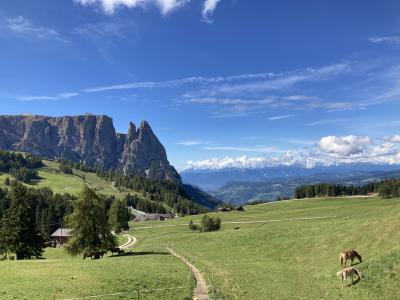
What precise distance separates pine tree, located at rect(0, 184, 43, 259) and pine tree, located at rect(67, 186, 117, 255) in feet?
47.1

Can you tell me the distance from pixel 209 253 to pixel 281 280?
31052mm

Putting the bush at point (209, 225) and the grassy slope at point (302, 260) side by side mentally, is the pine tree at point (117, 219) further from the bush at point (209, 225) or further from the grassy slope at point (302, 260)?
the grassy slope at point (302, 260)

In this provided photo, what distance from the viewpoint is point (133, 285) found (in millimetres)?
41406

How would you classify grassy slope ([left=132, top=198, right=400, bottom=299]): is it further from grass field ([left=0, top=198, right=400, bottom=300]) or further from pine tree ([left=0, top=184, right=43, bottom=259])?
pine tree ([left=0, top=184, right=43, bottom=259])

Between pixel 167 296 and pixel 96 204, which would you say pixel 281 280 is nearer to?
pixel 167 296

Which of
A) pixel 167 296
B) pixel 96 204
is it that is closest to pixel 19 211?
pixel 96 204

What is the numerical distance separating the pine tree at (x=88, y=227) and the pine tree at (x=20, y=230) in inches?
566

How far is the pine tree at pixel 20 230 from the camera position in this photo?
8388 centimetres

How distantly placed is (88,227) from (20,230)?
703 inches

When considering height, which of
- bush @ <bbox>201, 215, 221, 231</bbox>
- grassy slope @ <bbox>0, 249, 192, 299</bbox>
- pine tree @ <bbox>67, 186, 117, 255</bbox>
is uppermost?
pine tree @ <bbox>67, 186, 117, 255</bbox>

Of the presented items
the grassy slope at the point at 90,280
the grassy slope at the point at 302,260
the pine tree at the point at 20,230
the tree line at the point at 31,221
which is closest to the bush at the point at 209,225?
the grassy slope at the point at 302,260

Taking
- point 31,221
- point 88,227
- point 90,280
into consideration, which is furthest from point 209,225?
point 90,280

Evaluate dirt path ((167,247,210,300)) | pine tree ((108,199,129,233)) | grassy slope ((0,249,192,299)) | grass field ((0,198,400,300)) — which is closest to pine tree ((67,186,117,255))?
grass field ((0,198,400,300))

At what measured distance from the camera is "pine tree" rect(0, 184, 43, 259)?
8388 cm
